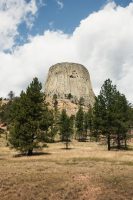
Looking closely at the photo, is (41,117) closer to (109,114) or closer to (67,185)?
(109,114)

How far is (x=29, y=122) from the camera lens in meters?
52.4

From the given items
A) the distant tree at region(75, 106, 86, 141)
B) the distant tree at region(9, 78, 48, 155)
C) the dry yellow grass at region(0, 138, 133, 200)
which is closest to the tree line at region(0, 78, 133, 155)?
the distant tree at region(9, 78, 48, 155)

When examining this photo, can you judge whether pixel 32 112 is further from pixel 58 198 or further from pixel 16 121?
pixel 58 198

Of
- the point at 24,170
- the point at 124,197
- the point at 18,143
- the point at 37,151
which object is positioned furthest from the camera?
the point at 37,151

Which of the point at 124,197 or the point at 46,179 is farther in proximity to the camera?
the point at 46,179

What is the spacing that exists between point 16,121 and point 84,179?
1123 inches

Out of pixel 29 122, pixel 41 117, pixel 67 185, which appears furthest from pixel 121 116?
pixel 67 185

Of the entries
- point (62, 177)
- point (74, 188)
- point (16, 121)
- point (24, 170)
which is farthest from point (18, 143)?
point (74, 188)

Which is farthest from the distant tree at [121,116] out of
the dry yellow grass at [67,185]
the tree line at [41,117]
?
the dry yellow grass at [67,185]

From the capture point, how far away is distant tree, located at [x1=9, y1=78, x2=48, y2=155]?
170ft

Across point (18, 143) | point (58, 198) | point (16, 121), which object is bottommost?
point (58, 198)

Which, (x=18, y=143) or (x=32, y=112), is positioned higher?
(x=32, y=112)

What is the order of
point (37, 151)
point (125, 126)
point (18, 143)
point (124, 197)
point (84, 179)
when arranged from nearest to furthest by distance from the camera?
point (124, 197) → point (84, 179) → point (18, 143) → point (37, 151) → point (125, 126)

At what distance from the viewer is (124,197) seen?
21.5 metres
